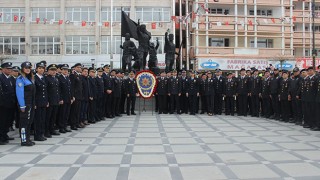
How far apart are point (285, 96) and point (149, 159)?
7.46m

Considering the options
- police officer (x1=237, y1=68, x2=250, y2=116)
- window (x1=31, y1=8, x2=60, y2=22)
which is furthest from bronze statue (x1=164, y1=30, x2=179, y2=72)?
window (x1=31, y1=8, x2=60, y2=22)

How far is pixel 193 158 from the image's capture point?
262 inches

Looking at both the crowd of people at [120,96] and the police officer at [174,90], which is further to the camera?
the police officer at [174,90]

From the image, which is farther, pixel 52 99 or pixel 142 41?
pixel 142 41

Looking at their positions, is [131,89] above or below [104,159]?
above

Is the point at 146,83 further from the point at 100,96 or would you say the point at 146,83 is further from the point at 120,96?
the point at 100,96

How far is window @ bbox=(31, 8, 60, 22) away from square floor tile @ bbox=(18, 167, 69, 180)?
33.6 metres

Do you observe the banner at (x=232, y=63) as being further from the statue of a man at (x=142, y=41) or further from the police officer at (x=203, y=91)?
the police officer at (x=203, y=91)

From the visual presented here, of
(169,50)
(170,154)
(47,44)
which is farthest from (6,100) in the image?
(47,44)

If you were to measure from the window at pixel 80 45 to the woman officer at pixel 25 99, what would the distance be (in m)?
29.7

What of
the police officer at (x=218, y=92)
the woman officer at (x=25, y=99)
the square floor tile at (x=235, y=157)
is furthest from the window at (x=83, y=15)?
the square floor tile at (x=235, y=157)

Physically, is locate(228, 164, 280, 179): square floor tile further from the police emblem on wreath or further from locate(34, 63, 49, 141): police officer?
the police emblem on wreath

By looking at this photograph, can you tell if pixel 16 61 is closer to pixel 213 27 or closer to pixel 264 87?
pixel 213 27

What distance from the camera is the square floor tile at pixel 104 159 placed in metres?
6.36
